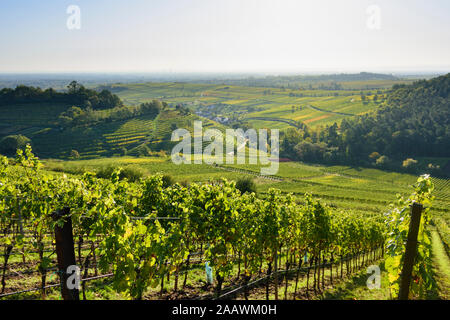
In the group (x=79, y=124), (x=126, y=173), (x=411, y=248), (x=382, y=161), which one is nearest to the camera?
(x=411, y=248)

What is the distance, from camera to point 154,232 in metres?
8.12

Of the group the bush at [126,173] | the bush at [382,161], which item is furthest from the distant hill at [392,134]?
the bush at [126,173]

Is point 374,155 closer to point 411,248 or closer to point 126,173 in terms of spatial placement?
point 126,173

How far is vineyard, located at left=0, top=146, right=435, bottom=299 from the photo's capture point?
607 centimetres

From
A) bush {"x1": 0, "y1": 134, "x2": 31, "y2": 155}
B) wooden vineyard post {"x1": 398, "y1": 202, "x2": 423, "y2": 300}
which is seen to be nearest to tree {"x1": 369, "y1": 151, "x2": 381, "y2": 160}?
bush {"x1": 0, "y1": 134, "x2": 31, "y2": 155}

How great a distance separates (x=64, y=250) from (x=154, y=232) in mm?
3364

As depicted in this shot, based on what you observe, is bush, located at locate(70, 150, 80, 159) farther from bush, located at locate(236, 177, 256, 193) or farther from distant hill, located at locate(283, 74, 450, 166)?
distant hill, located at locate(283, 74, 450, 166)

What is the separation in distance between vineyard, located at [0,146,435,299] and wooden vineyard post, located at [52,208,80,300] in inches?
1.8

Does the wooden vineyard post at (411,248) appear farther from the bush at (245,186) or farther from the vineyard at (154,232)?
the bush at (245,186)

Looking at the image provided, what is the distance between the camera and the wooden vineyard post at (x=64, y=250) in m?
4.81

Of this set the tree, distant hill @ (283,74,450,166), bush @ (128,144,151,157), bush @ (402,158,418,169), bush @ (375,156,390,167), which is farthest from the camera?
distant hill @ (283,74,450,166)

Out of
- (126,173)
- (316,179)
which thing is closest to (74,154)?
→ (126,173)

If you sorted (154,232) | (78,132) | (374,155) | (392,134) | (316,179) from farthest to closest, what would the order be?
(392,134), (374,155), (78,132), (316,179), (154,232)

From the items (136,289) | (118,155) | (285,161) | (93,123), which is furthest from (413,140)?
(136,289)
